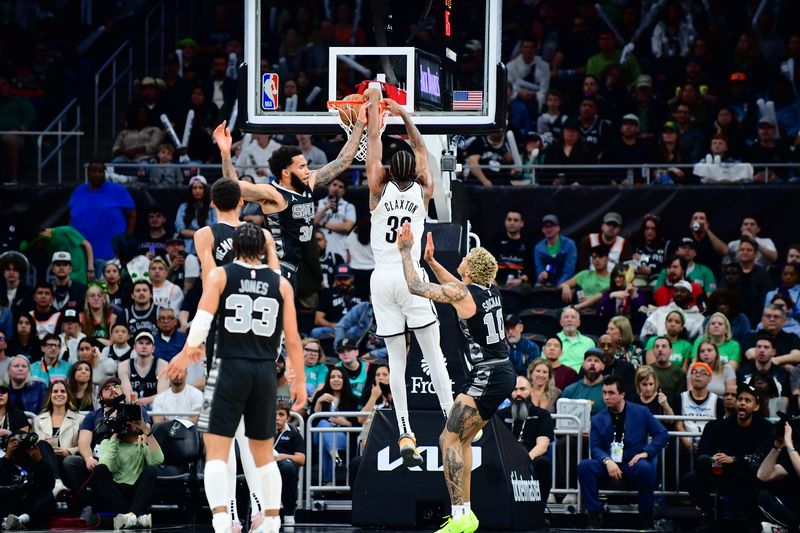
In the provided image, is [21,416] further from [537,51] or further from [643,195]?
[537,51]

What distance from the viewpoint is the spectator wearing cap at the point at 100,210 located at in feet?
71.2

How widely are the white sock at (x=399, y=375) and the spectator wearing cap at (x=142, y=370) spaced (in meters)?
5.00

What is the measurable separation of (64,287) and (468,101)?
27.8ft

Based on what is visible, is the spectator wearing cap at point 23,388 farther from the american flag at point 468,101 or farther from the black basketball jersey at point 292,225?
the american flag at point 468,101

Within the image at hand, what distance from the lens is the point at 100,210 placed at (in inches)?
855

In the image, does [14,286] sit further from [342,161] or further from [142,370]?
[342,161]

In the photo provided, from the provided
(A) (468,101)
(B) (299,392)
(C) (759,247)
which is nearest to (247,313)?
(B) (299,392)

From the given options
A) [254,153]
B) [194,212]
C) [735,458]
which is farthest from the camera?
[254,153]

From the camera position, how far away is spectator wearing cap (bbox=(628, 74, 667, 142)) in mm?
22688

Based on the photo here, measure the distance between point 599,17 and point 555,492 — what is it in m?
11.0

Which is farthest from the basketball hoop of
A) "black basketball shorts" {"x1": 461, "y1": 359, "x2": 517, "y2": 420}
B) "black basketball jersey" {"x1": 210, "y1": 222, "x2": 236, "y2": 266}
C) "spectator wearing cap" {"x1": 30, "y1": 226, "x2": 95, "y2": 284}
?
"spectator wearing cap" {"x1": 30, "y1": 226, "x2": 95, "y2": 284}

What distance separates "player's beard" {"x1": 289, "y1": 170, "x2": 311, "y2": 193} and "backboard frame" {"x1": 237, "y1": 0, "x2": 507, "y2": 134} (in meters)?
0.69

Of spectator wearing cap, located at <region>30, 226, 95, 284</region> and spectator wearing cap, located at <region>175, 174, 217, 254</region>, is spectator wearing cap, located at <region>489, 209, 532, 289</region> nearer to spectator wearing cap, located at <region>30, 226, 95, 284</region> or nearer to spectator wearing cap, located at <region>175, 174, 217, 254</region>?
spectator wearing cap, located at <region>175, 174, 217, 254</region>

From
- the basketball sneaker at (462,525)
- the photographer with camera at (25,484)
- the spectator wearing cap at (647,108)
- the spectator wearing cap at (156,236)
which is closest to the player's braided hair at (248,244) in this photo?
the basketball sneaker at (462,525)
